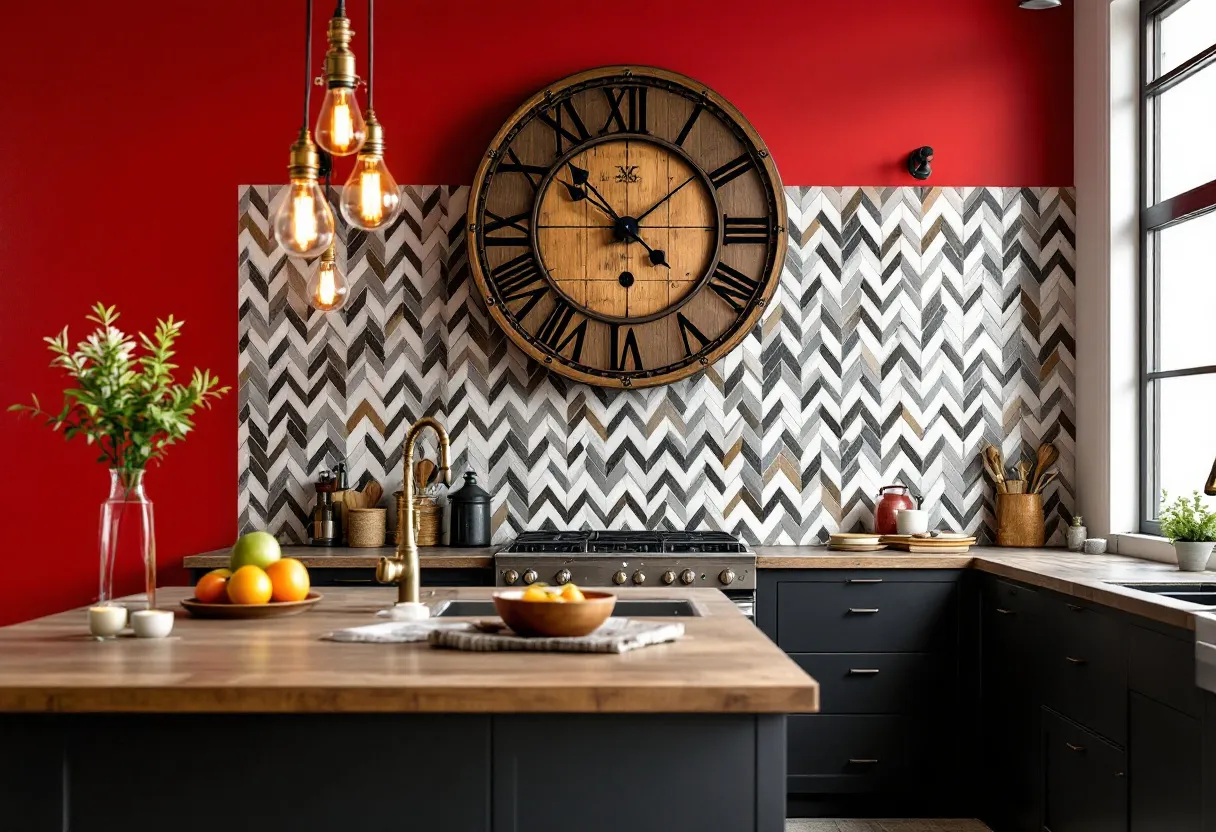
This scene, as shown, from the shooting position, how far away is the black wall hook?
4699 mm

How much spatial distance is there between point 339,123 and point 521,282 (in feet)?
7.68

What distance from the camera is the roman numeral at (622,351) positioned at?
15.2 feet

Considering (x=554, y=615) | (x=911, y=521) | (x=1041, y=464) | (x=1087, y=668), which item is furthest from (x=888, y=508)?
(x=554, y=615)

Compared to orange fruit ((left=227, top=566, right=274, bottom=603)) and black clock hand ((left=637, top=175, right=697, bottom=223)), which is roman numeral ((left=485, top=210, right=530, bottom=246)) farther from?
orange fruit ((left=227, top=566, right=274, bottom=603))

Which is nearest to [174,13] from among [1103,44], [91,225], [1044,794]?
[91,225]

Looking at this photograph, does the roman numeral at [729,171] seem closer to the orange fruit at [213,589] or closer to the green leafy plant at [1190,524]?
the green leafy plant at [1190,524]

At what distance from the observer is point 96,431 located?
2.29 meters

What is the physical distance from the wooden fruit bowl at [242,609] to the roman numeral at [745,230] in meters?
2.63

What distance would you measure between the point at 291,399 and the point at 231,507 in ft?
1.70

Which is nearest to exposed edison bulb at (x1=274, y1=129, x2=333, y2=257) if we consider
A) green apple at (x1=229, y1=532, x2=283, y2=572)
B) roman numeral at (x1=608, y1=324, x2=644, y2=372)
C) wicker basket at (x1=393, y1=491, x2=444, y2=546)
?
green apple at (x1=229, y1=532, x2=283, y2=572)

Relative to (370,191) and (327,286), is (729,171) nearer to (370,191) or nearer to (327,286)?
(327,286)

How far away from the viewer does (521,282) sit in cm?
462

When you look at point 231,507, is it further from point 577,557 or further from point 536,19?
point 536,19

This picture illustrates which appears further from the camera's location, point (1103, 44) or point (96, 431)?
point (1103, 44)
